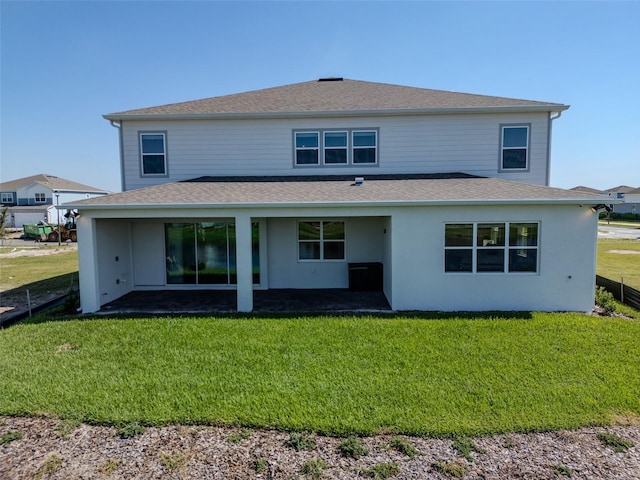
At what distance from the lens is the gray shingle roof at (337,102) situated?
1210 cm

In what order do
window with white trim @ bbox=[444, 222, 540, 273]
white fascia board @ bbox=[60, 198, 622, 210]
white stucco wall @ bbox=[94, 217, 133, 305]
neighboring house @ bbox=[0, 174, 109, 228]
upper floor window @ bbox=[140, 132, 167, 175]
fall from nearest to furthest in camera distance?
white fascia board @ bbox=[60, 198, 622, 210] < window with white trim @ bbox=[444, 222, 540, 273] < white stucco wall @ bbox=[94, 217, 133, 305] < upper floor window @ bbox=[140, 132, 167, 175] < neighboring house @ bbox=[0, 174, 109, 228]

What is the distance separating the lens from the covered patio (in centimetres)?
959

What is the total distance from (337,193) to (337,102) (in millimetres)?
4780

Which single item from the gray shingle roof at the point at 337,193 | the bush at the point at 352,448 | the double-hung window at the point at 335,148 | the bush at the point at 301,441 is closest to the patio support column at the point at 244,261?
the gray shingle roof at the point at 337,193

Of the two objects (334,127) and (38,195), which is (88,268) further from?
(38,195)

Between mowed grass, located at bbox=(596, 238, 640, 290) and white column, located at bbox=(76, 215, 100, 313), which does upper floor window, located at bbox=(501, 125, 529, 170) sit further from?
white column, located at bbox=(76, 215, 100, 313)

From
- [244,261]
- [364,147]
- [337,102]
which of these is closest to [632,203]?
[364,147]

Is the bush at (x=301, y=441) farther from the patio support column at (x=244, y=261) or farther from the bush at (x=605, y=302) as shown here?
the bush at (x=605, y=302)

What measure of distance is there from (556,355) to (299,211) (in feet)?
20.3

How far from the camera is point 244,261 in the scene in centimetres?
952

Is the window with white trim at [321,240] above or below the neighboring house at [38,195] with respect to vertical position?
below

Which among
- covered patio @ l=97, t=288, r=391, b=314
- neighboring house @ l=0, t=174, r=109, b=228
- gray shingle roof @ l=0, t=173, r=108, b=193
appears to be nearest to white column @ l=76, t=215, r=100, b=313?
covered patio @ l=97, t=288, r=391, b=314

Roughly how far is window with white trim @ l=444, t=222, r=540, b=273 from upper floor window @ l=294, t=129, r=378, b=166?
4.41m

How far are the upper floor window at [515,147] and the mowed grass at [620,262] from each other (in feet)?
17.1
